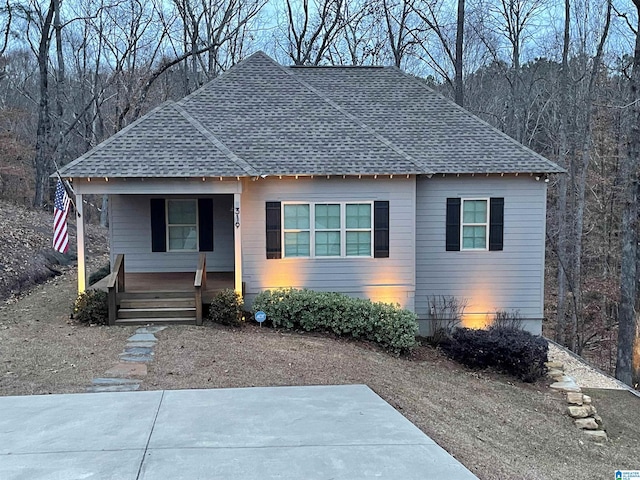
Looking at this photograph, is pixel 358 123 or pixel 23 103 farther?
pixel 23 103

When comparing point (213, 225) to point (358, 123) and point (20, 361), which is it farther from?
point (20, 361)

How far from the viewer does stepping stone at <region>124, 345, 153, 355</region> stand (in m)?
8.23

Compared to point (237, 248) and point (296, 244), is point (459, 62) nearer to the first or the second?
point (296, 244)

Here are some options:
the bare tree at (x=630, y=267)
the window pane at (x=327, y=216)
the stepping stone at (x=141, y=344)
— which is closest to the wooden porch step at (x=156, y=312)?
the stepping stone at (x=141, y=344)

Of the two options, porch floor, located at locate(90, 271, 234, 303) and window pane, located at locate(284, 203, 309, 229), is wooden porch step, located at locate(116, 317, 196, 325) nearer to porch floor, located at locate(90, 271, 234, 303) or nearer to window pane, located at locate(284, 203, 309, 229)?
porch floor, located at locate(90, 271, 234, 303)

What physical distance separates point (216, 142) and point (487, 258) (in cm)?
663

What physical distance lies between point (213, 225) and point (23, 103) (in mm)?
27822

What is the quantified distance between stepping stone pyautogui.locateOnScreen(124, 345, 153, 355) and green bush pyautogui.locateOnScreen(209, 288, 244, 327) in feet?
6.42

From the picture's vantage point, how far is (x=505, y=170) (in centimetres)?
1177

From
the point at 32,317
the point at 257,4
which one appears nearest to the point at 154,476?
the point at 32,317

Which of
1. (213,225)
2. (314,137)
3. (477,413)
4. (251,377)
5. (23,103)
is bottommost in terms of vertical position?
(477,413)

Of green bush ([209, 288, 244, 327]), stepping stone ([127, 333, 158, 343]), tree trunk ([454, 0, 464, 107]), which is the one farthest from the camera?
tree trunk ([454, 0, 464, 107])

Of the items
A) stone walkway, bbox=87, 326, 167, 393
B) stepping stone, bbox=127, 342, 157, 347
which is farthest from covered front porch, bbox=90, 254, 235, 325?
stepping stone, bbox=127, 342, 157, 347

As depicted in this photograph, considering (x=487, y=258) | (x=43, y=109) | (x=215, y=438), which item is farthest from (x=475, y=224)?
(x=43, y=109)
